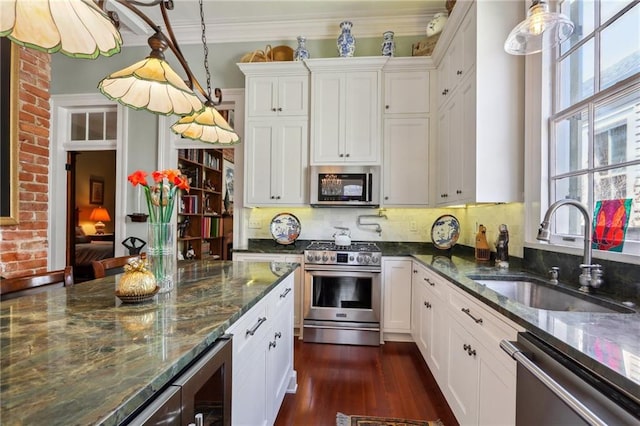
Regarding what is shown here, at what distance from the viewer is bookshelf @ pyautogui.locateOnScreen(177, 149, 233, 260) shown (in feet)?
14.6

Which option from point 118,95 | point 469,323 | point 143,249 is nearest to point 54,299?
point 118,95

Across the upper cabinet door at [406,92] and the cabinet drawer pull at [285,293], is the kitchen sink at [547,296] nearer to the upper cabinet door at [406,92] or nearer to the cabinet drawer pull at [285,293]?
the cabinet drawer pull at [285,293]

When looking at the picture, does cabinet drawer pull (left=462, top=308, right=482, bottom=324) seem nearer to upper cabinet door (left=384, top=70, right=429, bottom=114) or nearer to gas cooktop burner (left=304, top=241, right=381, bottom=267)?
gas cooktop burner (left=304, top=241, right=381, bottom=267)

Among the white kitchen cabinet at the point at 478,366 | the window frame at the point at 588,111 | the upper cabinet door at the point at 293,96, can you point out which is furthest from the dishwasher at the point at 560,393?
the upper cabinet door at the point at 293,96

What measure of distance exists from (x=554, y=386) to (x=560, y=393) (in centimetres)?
3

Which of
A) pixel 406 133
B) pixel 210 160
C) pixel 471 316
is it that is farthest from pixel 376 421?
pixel 210 160

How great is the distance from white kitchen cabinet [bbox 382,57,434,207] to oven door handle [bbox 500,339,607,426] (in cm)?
226

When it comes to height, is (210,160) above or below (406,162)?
above

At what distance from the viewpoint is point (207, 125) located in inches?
68.6

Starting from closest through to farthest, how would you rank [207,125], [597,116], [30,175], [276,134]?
1. [597,116]
2. [207,125]
3. [30,175]
4. [276,134]

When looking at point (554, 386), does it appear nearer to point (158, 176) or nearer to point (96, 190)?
point (158, 176)

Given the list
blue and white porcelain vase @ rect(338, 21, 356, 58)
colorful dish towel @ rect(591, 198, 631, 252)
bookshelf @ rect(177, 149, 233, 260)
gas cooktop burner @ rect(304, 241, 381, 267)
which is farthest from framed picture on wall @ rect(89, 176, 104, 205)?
colorful dish towel @ rect(591, 198, 631, 252)

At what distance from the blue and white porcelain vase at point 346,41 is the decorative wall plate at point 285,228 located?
1855 mm

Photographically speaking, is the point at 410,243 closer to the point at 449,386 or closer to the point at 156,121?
the point at 449,386
